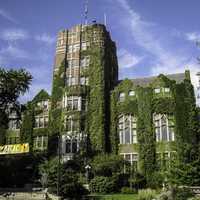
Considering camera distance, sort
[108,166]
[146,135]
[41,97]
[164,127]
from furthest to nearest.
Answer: [41,97] < [164,127] < [146,135] < [108,166]

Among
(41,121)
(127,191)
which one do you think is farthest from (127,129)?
(41,121)

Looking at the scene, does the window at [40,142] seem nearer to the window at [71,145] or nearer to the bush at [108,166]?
the window at [71,145]

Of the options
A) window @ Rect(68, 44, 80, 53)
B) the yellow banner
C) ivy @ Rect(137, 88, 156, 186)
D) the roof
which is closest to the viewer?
ivy @ Rect(137, 88, 156, 186)

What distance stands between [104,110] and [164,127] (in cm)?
917

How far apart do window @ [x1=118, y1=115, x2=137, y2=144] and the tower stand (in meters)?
2.23

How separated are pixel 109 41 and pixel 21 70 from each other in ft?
57.5

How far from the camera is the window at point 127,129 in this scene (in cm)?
5092

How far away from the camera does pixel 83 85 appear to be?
54750 mm

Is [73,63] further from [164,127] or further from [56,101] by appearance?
[164,127]

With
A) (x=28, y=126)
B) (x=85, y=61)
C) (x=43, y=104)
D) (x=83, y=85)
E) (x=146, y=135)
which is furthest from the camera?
(x=43, y=104)

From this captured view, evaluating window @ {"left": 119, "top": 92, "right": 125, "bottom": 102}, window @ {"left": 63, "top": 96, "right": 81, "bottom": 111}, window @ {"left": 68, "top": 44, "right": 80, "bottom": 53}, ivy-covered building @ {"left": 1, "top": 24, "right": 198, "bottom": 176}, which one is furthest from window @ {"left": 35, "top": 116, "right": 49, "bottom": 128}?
window @ {"left": 119, "top": 92, "right": 125, "bottom": 102}

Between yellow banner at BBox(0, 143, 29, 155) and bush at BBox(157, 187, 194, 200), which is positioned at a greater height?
yellow banner at BBox(0, 143, 29, 155)

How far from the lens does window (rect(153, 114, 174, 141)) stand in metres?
48.9

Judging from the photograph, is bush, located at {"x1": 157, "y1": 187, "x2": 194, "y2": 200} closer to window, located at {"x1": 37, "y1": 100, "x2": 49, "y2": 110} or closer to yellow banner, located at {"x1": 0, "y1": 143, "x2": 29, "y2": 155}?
yellow banner, located at {"x1": 0, "y1": 143, "x2": 29, "y2": 155}
